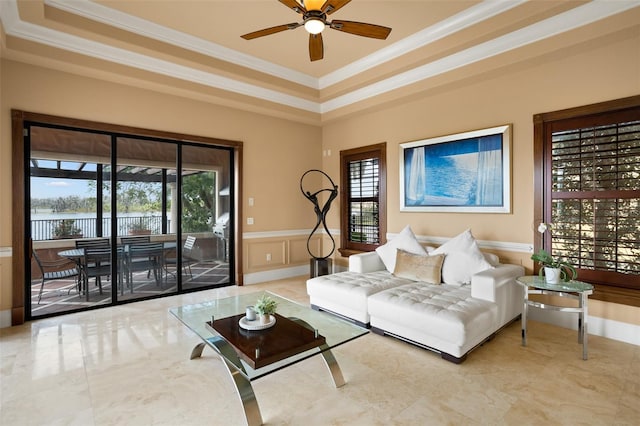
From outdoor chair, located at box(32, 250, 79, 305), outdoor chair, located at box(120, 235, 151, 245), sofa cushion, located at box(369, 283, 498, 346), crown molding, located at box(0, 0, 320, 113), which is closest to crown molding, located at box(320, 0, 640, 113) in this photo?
crown molding, located at box(0, 0, 320, 113)

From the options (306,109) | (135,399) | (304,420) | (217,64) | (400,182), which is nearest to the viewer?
(304,420)

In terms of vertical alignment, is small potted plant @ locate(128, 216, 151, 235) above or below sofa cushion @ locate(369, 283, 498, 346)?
above

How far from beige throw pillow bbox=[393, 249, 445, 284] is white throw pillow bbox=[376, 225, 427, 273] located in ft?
0.30

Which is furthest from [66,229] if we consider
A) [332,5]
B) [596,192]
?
[596,192]

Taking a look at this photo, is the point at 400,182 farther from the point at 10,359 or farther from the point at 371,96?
the point at 10,359

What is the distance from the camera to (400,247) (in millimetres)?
4266

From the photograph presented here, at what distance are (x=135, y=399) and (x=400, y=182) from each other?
13.2ft

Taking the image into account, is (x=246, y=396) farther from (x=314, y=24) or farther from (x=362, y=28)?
(x=362, y=28)

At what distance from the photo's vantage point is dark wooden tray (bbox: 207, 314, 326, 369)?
1.95 m

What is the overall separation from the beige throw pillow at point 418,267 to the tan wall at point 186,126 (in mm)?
2409

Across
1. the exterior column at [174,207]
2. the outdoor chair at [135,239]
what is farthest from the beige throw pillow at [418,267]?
the outdoor chair at [135,239]

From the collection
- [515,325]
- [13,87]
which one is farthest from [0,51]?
[515,325]

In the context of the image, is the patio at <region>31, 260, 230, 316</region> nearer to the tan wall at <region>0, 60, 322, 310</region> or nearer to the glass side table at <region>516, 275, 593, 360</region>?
the tan wall at <region>0, 60, 322, 310</region>

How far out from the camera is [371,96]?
4918 millimetres
